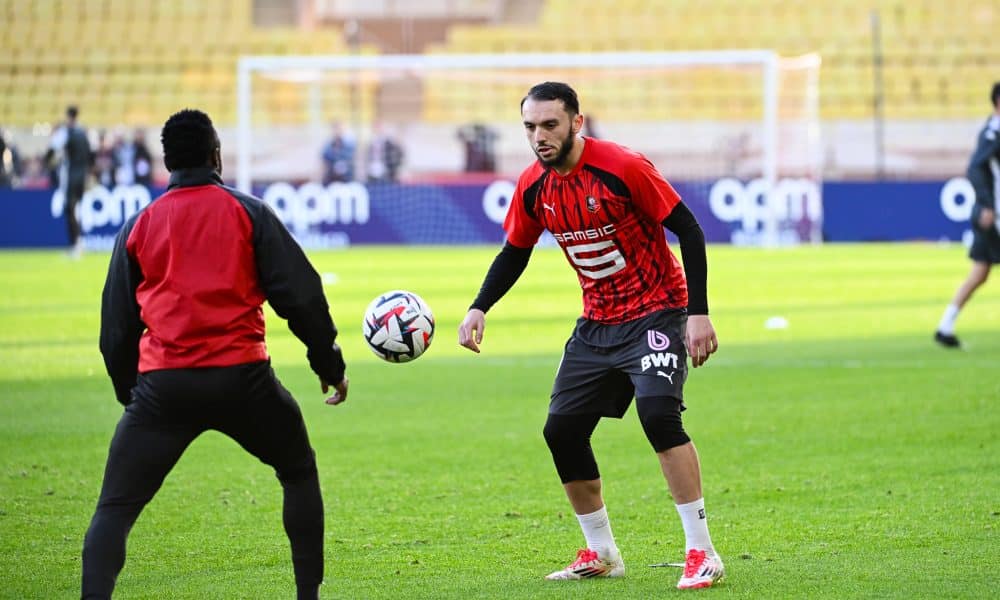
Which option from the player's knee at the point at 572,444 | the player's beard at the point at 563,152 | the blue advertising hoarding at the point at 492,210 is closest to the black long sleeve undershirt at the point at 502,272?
the player's beard at the point at 563,152

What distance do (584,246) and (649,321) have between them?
40 cm

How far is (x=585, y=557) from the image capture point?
244 inches

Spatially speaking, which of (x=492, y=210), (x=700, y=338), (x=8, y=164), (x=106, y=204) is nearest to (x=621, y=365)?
(x=700, y=338)

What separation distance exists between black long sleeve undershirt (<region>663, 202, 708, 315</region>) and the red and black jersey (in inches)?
2.0

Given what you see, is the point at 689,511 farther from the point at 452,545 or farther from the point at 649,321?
the point at 452,545

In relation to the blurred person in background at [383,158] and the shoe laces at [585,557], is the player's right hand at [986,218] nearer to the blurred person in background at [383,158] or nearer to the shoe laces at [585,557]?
the shoe laces at [585,557]

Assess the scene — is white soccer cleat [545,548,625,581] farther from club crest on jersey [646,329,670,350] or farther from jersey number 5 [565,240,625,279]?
jersey number 5 [565,240,625,279]

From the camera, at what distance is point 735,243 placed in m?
30.5

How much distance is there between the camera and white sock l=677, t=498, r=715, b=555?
592 centimetres

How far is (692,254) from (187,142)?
204 cm

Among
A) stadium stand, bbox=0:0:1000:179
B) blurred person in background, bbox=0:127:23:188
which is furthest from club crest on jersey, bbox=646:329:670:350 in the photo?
stadium stand, bbox=0:0:1000:179

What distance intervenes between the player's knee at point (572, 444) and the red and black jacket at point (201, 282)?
1.36 metres

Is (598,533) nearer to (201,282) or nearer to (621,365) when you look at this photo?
(621,365)

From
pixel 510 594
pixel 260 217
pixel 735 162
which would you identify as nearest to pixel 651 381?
pixel 510 594
